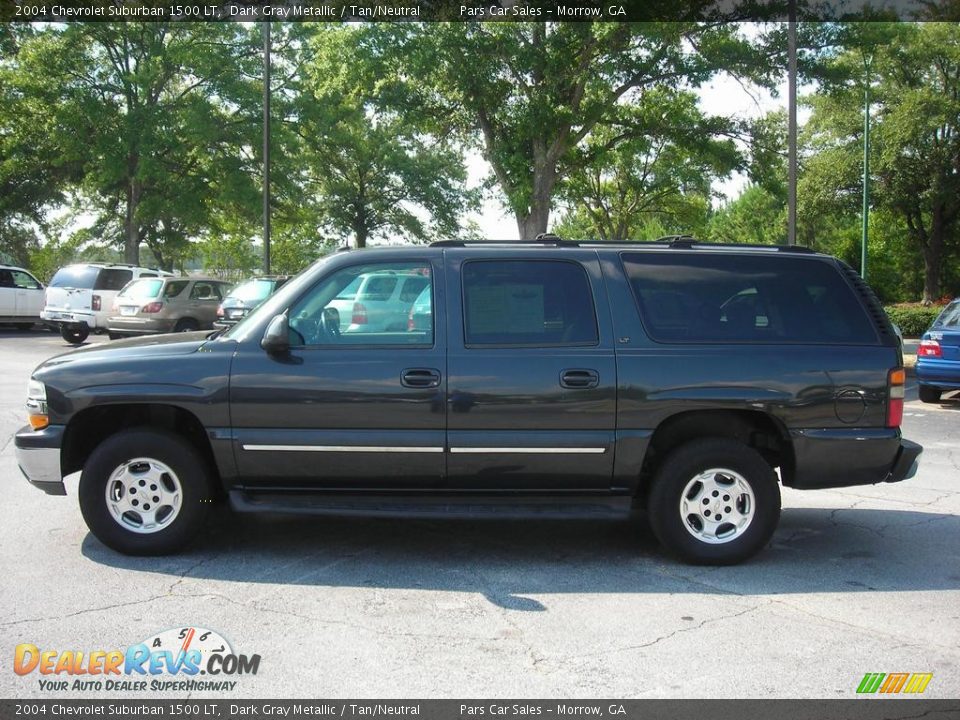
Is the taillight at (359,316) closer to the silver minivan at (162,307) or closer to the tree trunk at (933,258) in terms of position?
the silver minivan at (162,307)

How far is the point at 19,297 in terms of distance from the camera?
2612 cm

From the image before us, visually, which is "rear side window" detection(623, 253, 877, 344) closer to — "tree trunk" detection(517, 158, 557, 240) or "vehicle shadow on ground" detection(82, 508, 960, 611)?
"vehicle shadow on ground" detection(82, 508, 960, 611)

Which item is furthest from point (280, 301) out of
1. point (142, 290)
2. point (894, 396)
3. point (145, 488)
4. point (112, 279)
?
point (112, 279)

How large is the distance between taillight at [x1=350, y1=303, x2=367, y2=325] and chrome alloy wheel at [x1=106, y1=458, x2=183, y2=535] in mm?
1345

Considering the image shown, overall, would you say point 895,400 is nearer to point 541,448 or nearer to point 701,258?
point 701,258

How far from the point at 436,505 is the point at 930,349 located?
1027 centimetres

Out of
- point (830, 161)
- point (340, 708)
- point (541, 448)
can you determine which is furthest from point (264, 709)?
point (830, 161)

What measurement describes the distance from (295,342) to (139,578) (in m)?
1.52

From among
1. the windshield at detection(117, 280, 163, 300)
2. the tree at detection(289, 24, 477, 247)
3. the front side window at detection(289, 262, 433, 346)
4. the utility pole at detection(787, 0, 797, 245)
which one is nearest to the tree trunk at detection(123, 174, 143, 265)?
the tree at detection(289, 24, 477, 247)

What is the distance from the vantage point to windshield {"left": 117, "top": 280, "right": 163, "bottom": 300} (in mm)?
20656

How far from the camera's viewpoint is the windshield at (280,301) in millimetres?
5555

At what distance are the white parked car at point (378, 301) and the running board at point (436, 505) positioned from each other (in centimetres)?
97

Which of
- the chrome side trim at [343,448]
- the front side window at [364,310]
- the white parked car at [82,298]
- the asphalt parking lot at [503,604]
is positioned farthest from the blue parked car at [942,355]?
the white parked car at [82,298]

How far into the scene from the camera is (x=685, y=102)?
22.7 m
